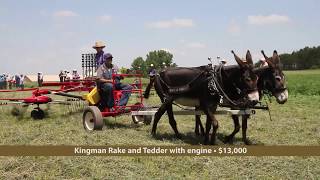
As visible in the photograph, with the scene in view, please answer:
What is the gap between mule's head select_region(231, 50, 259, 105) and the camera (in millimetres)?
7750

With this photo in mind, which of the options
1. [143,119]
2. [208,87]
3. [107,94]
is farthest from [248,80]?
[143,119]

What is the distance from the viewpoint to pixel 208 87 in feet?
27.7

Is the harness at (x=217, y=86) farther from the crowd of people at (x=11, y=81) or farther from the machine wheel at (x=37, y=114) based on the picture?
the crowd of people at (x=11, y=81)

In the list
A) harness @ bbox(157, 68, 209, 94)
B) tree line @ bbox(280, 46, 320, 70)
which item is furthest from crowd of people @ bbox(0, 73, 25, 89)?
tree line @ bbox(280, 46, 320, 70)

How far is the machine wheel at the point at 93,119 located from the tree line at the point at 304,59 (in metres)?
99.1

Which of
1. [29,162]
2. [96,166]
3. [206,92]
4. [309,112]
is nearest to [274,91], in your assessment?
[206,92]

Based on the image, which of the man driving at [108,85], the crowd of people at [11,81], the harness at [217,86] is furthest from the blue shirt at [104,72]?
the crowd of people at [11,81]

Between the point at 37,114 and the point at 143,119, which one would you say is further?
the point at 37,114

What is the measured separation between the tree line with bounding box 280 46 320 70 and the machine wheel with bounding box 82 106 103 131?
99128 mm

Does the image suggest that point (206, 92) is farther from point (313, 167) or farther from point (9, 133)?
point (9, 133)

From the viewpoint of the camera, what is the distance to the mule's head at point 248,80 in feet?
25.4

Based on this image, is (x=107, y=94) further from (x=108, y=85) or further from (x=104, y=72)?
(x=104, y=72)

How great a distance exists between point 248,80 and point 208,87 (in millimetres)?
926

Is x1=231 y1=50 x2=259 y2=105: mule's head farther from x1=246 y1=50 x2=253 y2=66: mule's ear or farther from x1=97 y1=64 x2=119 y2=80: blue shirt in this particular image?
x1=97 y1=64 x2=119 y2=80: blue shirt
